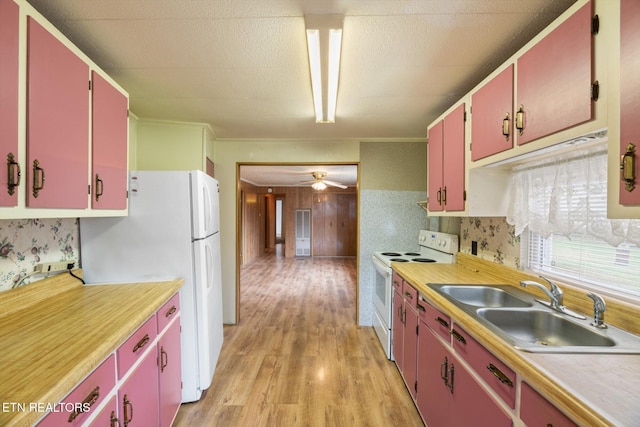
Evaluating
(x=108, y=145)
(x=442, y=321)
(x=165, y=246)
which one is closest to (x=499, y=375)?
(x=442, y=321)

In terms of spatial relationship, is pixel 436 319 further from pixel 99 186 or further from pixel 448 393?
pixel 99 186

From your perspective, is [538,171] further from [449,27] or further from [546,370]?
[546,370]

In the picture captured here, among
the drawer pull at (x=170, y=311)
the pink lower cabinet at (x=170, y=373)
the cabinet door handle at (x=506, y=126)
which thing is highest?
the cabinet door handle at (x=506, y=126)

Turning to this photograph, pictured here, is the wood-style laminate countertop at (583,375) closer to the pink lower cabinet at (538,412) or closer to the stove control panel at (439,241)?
the pink lower cabinet at (538,412)

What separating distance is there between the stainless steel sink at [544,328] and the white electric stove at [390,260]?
3.66 feet

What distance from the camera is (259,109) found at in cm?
240

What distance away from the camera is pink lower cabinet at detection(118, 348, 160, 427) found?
118 cm

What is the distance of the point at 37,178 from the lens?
1062 mm

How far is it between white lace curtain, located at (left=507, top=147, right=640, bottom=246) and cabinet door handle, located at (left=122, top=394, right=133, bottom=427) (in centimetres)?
225

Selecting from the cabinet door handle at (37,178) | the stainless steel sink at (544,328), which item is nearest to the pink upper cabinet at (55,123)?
the cabinet door handle at (37,178)

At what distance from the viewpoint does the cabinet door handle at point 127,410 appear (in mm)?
1171

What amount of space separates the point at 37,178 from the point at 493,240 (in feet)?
9.06

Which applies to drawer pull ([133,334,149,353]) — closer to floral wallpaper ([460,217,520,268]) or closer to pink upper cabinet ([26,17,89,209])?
pink upper cabinet ([26,17,89,209])

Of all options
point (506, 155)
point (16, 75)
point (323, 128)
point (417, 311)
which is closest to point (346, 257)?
point (323, 128)
